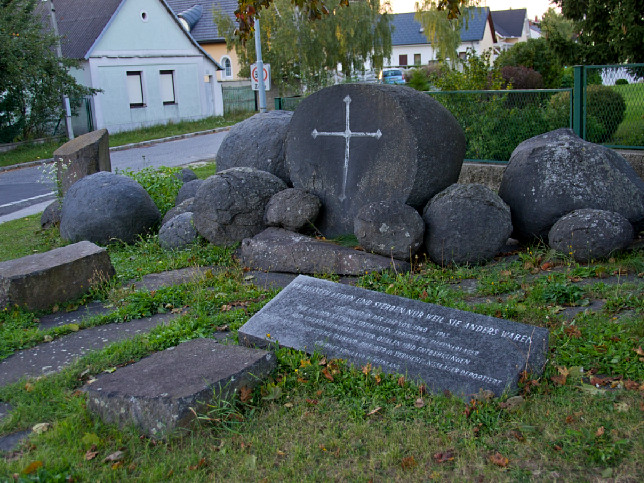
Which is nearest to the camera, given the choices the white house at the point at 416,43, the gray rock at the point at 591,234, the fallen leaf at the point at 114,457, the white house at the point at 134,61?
the fallen leaf at the point at 114,457

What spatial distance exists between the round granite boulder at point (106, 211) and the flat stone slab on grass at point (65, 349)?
10.3 feet

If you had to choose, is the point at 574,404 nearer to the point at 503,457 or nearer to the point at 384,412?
the point at 503,457

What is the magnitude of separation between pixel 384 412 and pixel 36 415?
2.20m

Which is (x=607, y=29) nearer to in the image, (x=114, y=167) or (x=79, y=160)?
(x=79, y=160)

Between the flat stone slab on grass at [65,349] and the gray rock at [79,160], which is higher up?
the gray rock at [79,160]

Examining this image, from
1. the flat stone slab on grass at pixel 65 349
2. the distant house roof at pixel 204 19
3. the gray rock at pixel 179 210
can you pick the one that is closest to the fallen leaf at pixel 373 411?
the flat stone slab on grass at pixel 65 349

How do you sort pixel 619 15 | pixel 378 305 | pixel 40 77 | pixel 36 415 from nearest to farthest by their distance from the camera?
pixel 36 415 < pixel 378 305 < pixel 619 15 < pixel 40 77

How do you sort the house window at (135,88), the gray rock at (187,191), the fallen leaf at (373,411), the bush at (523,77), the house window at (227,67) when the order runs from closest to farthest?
1. the fallen leaf at (373,411)
2. the gray rock at (187,191)
3. the bush at (523,77)
4. the house window at (135,88)
5. the house window at (227,67)

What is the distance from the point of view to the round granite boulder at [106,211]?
28.4 ft

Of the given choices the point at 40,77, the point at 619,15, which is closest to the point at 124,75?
the point at 40,77

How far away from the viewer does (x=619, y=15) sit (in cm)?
1180

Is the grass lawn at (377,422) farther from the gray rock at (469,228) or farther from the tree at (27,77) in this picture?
the tree at (27,77)

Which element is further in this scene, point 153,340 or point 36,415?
point 153,340

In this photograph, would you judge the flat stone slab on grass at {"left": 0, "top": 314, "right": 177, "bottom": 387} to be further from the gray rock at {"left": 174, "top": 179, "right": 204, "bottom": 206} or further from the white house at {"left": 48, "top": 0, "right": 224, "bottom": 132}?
the white house at {"left": 48, "top": 0, "right": 224, "bottom": 132}
